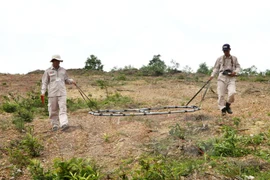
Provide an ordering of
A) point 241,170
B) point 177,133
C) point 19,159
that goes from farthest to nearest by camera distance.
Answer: point 177,133 < point 19,159 < point 241,170

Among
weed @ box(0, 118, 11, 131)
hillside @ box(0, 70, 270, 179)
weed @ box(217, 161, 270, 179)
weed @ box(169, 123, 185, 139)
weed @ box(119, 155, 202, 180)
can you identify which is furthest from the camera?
weed @ box(0, 118, 11, 131)

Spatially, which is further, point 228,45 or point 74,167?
point 228,45

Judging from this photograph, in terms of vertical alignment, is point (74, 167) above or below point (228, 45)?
below

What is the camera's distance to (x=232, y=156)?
5488 mm

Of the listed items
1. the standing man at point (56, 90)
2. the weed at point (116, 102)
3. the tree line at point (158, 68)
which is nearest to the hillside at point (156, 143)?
the standing man at point (56, 90)

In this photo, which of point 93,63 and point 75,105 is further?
point 93,63

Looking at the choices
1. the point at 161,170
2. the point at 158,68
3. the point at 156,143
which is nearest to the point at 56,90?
the point at 156,143

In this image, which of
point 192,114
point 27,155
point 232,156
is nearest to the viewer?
point 232,156

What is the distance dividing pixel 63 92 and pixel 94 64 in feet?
70.1

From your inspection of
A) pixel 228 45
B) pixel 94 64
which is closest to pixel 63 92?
pixel 228 45

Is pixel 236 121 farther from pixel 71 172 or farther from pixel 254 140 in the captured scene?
pixel 71 172

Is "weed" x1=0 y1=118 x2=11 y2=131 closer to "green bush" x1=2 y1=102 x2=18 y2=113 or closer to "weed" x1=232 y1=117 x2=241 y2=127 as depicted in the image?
"green bush" x1=2 y1=102 x2=18 y2=113

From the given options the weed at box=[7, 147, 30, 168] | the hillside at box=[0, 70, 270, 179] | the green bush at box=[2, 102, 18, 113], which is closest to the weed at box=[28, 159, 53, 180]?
the hillside at box=[0, 70, 270, 179]

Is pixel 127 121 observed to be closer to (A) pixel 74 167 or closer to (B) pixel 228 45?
(B) pixel 228 45
